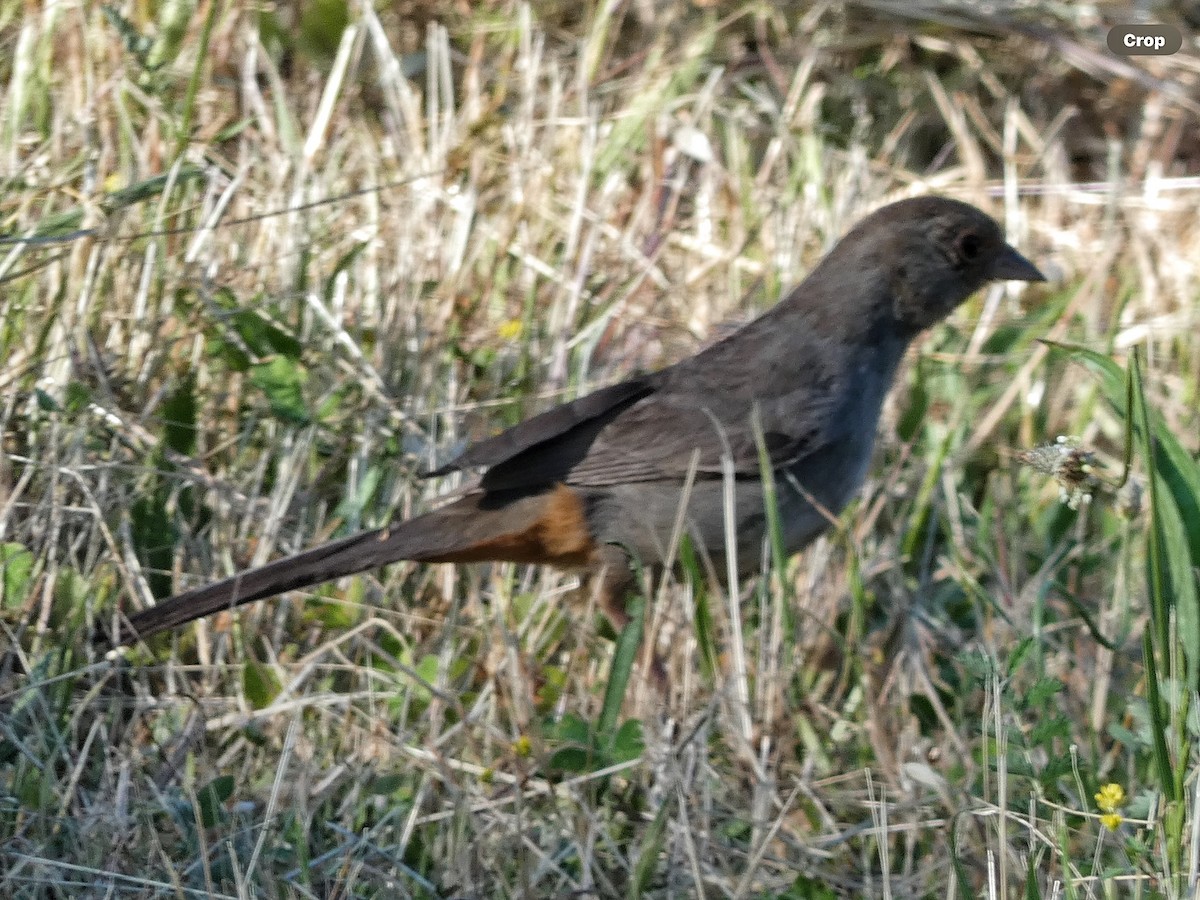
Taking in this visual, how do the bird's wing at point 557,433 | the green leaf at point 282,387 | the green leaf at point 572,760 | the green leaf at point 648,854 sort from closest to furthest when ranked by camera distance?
the green leaf at point 648,854 → the green leaf at point 572,760 → the bird's wing at point 557,433 → the green leaf at point 282,387

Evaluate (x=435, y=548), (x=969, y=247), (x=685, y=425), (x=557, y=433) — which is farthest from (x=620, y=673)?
(x=969, y=247)

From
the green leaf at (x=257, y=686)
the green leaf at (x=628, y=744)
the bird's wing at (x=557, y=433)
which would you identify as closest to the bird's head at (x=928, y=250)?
the bird's wing at (x=557, y=433)

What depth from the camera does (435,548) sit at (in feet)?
13.5

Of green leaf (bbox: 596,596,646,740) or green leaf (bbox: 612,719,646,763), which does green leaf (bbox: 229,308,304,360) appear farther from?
green leaf (bbox: 612,719,646,763)

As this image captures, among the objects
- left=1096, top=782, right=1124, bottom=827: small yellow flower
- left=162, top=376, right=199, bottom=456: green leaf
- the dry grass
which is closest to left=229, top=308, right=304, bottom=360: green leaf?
the dry grass

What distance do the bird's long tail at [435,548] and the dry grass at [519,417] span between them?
0.52ft

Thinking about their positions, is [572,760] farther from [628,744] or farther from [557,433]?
[557,433]

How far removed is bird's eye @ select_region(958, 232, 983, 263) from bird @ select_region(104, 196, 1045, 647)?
4.8 inches

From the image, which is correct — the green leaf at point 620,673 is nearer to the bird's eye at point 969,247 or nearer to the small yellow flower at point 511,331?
the small yellow flower at point 511,331

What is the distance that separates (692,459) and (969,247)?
1141mm

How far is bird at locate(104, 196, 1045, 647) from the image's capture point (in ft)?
13.6

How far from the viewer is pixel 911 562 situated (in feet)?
15.8

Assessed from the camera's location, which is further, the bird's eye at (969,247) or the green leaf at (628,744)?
the bird's eye at (969,247)

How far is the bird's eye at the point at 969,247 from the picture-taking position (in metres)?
4.84
